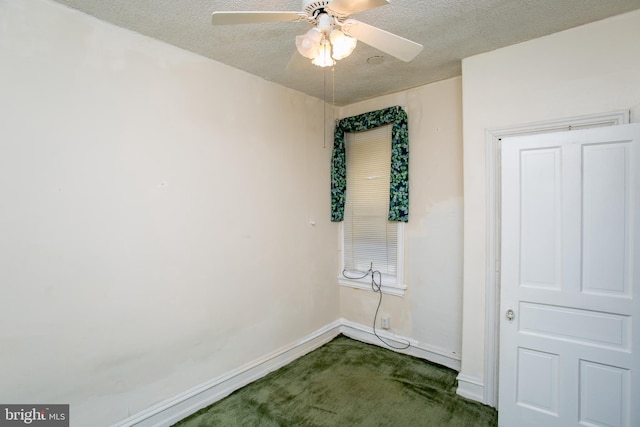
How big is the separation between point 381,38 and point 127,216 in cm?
187

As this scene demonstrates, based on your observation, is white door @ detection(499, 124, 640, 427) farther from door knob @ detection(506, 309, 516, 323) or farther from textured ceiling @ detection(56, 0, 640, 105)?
textured ceiling @ detection(56, 0, 640, 105)

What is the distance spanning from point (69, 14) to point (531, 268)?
3.29 meters

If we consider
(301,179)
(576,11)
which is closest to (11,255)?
(301,179)

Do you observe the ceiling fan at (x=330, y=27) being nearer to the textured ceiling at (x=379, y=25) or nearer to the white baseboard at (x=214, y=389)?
the textured ceiling at (x=379, y=25)

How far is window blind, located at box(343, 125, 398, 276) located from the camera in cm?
337

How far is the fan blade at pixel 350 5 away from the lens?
1.26 m

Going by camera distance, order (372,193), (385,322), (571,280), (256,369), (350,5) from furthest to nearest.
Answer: (372,193) → (385,322) → (256,369) → (571,280) → (350,5)

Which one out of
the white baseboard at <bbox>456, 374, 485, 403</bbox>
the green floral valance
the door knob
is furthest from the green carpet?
the green floral valance

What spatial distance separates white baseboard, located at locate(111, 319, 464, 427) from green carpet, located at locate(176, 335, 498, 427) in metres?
0.06

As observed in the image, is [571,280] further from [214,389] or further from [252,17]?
[214,389]

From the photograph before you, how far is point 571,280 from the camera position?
1.95 meters

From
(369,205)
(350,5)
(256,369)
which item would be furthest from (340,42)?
(256,369)

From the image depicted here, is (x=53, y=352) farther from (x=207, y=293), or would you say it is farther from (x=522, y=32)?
(x=522, y=32)

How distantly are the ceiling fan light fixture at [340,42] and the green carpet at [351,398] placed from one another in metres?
2.37
